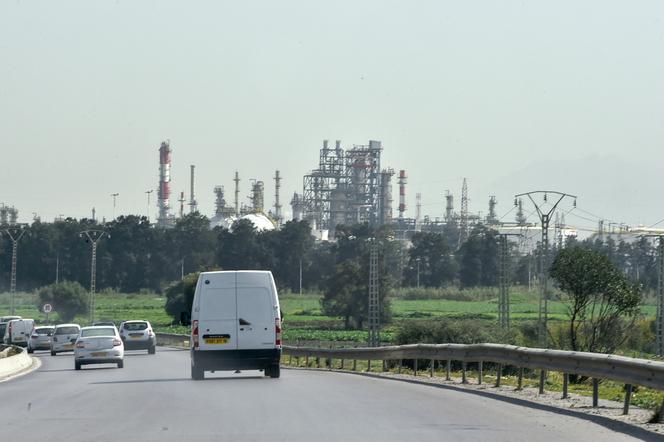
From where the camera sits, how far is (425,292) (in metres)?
171

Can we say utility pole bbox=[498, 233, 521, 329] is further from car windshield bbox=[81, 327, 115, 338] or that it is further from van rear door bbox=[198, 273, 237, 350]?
van rear door bbox=[198, 273, 237, 350]

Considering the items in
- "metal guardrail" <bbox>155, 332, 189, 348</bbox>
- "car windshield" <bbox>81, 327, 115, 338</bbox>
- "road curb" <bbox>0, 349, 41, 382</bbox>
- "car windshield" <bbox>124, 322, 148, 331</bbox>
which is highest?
"car windshield" <bbox>81, 327, 115, 338</bbox>

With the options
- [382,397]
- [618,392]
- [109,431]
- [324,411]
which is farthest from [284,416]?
[618,392]

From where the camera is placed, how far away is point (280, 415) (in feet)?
56.6

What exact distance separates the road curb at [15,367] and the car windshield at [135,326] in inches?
360

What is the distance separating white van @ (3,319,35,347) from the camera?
72.3 m

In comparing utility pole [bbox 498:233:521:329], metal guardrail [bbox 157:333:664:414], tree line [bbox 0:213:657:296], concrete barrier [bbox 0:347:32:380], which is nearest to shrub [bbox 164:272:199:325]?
tree line [bbox 0:213:657:296]

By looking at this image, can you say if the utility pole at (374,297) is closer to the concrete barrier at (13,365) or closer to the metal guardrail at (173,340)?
the concrete barrier at (13,365)

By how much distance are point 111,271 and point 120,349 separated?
A: 140 m

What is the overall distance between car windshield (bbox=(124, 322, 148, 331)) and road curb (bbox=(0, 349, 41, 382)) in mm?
9151

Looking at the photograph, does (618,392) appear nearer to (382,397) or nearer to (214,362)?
(382,397)

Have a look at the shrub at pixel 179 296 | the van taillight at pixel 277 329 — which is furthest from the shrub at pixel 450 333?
the shrub at pixel 179 296

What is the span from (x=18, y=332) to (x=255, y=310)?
156 feet

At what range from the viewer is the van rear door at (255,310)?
92.3 ft
